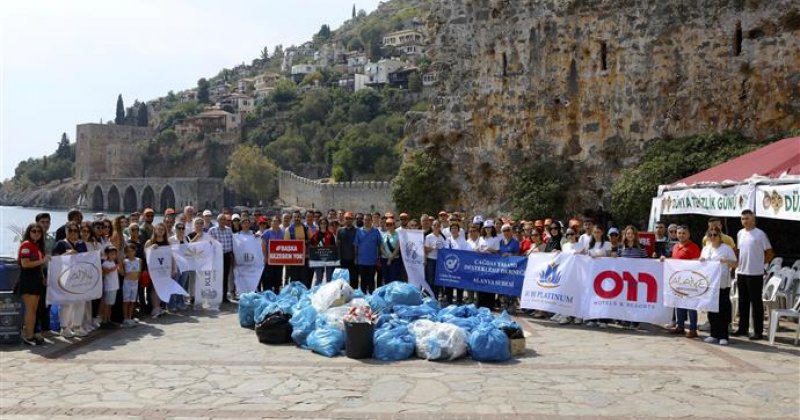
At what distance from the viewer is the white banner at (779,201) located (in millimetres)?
10344

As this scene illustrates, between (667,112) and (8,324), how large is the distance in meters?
16.0

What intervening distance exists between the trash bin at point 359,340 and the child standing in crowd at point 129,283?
4.04m

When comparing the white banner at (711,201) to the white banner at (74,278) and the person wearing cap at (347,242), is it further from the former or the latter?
the white banner at (74,278)

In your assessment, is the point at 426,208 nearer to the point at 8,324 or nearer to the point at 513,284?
the point at 513,284

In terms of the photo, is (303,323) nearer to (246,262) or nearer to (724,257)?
(246,262)

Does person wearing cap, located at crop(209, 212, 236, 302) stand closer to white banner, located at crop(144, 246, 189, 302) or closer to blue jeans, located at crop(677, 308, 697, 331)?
white banner, located at crop(144, 246, 189, 302)

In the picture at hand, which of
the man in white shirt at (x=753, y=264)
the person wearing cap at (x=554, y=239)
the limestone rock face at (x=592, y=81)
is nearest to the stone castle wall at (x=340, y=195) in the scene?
the limestone rock face at (x=592, y=81)

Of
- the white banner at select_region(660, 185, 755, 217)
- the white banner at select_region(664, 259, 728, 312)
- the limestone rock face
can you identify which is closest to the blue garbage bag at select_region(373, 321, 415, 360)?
the white banner at select_region(664, 259, 728, 312)

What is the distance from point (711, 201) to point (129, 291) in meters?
9.58

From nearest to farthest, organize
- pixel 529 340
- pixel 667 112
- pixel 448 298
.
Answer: pixel 529 340
pixel 448 298
pixel 667 112

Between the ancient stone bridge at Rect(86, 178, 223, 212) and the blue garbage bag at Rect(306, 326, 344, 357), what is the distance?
4165 inches

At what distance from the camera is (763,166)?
38.2 feet

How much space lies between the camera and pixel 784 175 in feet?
35.6

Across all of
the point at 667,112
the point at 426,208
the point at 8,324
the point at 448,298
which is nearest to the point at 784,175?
the point at 448,298
